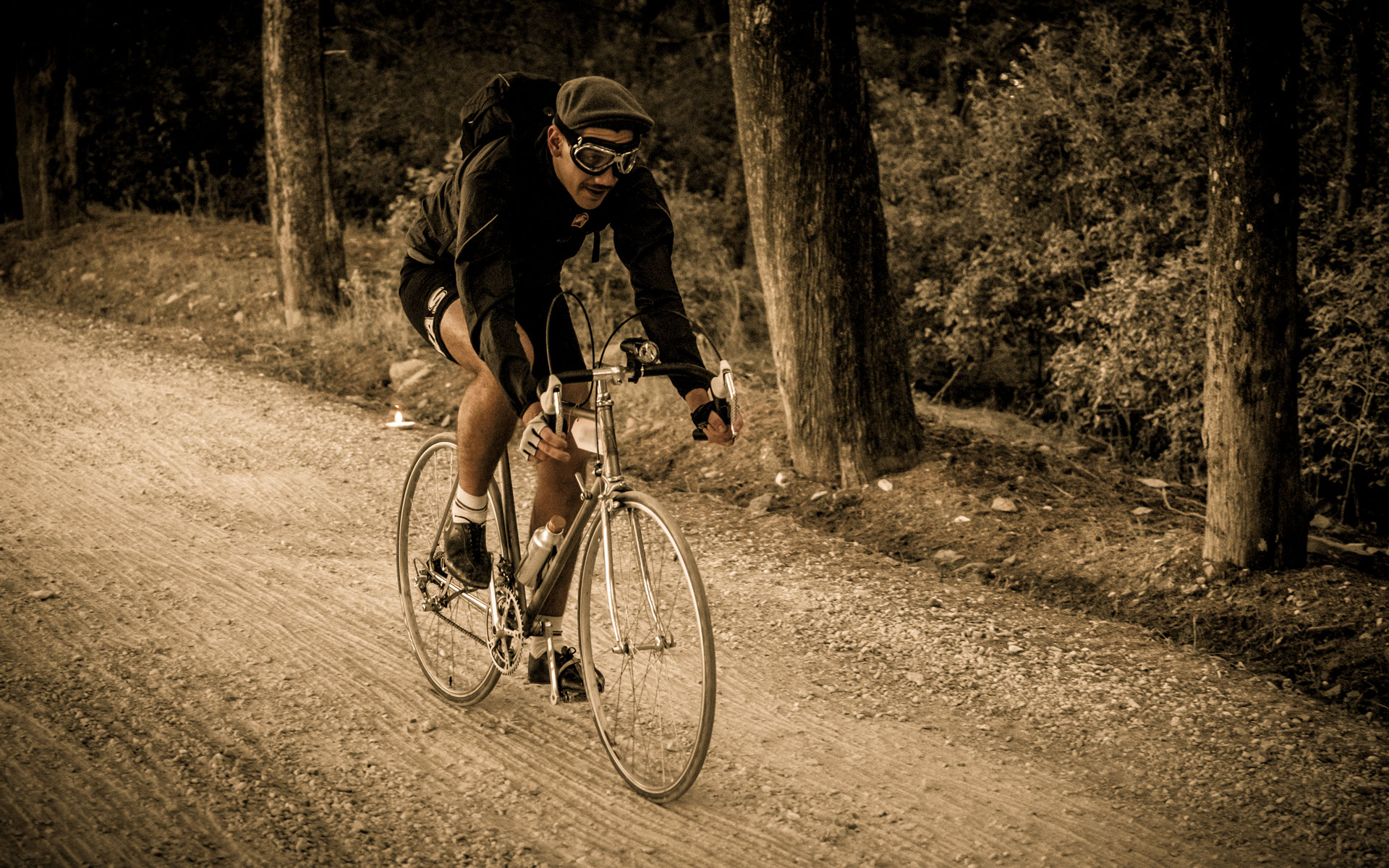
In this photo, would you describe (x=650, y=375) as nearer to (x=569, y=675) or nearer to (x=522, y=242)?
(x=522, y=242)

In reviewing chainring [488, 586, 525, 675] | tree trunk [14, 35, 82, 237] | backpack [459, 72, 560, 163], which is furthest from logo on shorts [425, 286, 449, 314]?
tree trunk [14, 35, 82, 237]

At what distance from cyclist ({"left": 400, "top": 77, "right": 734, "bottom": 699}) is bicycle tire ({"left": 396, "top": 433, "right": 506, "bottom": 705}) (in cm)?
14

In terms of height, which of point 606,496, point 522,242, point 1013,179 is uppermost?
point 1013,179

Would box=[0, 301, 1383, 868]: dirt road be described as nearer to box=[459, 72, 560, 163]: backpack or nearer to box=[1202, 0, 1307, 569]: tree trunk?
box=[1202, 0, 1307, 569]: tree trunk

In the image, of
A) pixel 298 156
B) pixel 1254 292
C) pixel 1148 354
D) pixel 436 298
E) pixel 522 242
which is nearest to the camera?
pixel 522 242

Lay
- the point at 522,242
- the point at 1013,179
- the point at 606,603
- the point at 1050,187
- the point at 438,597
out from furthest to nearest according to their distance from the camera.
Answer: the point at 1013,179 < the point at 1050,187 < the point at 438,597 < the point at 522,242 < the point at 606,603

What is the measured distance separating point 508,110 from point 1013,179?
826 centimetres

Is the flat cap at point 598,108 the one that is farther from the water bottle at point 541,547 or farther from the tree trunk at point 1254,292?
the tree trunk at point 1254,292

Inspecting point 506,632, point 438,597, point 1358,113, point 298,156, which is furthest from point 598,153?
point 298,156

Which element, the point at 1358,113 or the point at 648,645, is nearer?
the point at 648,645

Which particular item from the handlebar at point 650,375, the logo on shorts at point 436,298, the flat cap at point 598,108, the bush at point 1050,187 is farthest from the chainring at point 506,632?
the bush at point 1050,187

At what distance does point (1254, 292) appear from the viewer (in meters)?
4.99

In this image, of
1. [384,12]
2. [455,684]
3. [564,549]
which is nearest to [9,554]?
[455,684]

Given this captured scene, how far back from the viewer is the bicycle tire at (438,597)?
3930mm
